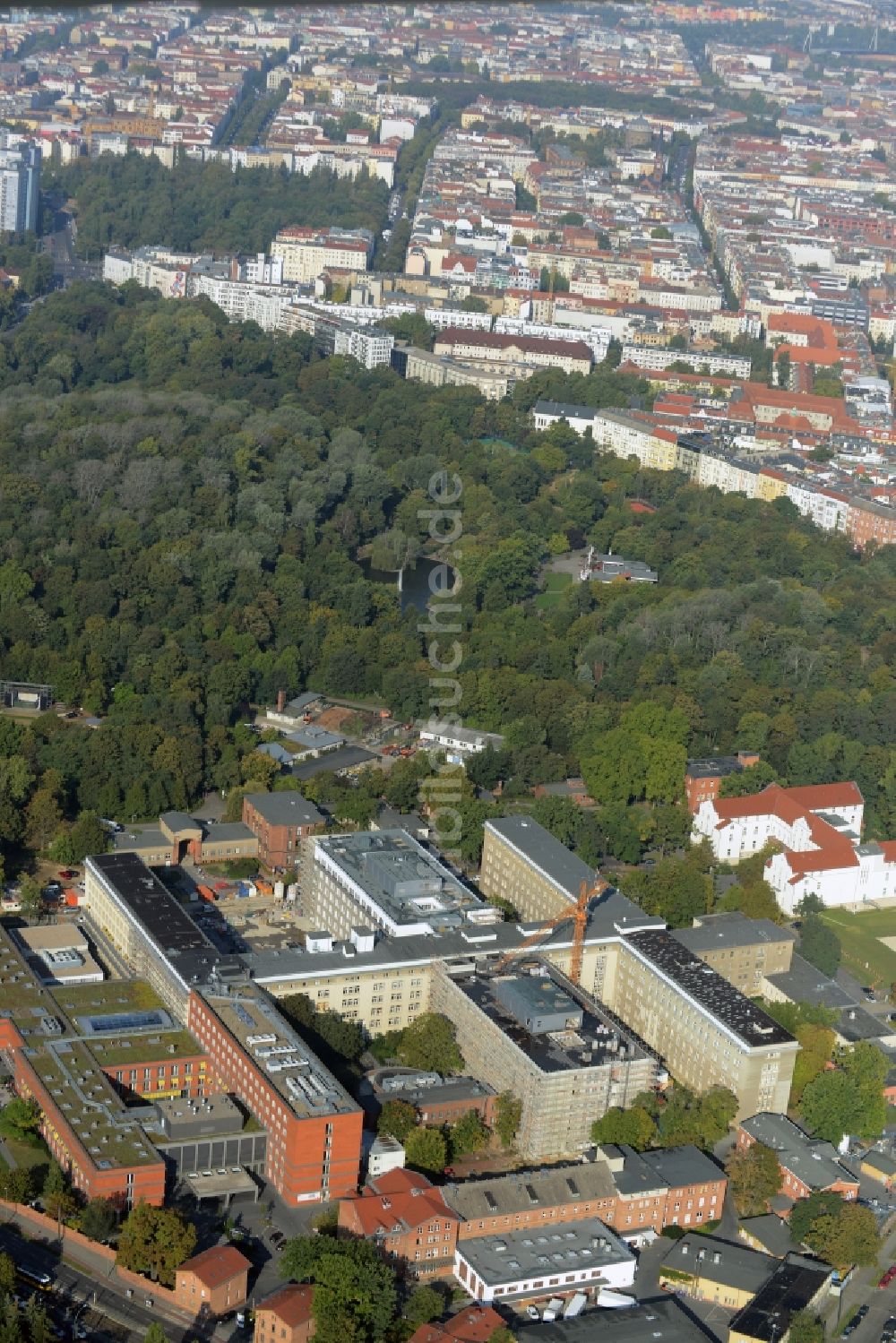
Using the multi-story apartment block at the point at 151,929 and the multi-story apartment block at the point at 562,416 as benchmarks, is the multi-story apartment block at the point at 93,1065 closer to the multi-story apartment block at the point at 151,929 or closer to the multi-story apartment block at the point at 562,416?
the multi-story apartment block at the point at 151,929

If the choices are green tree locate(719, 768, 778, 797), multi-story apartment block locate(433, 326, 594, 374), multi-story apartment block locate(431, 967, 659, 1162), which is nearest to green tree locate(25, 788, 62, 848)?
multi-story apartment block locate(431, 967, 659, 1162)

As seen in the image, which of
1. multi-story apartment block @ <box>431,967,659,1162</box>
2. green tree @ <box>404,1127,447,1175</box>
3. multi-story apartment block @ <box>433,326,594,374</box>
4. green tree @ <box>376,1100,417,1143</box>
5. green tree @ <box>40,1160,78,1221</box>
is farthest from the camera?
multi-story apartment block @ <box>433,326,594,374</box>

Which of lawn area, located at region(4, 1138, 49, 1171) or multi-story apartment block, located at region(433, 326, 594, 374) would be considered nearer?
lawn area, located at region(4, 1138, 49, 1171)

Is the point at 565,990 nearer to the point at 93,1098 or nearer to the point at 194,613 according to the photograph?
the point at 93,1098

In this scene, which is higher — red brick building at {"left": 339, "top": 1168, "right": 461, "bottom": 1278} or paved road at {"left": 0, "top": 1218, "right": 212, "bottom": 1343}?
red brick building at {"left": 339, "top": 1168, "right": 461, "bottom": 1278}

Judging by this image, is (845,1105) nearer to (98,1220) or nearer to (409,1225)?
(409,1225)

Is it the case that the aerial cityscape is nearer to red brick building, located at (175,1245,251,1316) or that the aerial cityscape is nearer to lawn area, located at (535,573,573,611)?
red brick building, located at (175,1245,251,1316)
